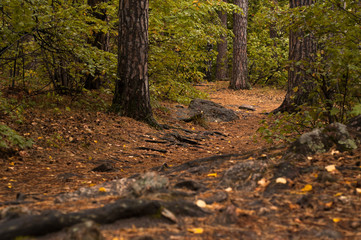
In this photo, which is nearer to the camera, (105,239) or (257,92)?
(105,239)

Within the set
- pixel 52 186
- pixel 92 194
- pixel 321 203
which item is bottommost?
pixel 52 186

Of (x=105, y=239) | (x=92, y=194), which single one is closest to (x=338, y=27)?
(x=92, y=194)

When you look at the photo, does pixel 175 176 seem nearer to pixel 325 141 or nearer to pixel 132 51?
pixel 325 141

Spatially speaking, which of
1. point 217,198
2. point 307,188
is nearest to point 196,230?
point 217,198

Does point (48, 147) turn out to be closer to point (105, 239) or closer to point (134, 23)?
point (134, 23)

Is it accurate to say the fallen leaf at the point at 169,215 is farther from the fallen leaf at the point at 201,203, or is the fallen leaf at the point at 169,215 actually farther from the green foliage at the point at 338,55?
the green foliage at the point at 338,55

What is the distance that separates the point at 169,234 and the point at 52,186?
2.53 m

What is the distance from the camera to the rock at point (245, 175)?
316 centimetres

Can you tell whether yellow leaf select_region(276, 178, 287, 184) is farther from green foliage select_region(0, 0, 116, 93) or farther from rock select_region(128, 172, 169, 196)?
green foliage select_region(0, 0, 116, 93)

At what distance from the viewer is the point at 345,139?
3738 millimetres

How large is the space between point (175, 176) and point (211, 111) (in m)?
7.44

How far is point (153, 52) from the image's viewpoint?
9484 millimetres

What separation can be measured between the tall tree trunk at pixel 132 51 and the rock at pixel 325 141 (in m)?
4.74

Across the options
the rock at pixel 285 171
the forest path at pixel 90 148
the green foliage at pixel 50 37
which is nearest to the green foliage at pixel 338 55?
the rock at pixel 285 171
